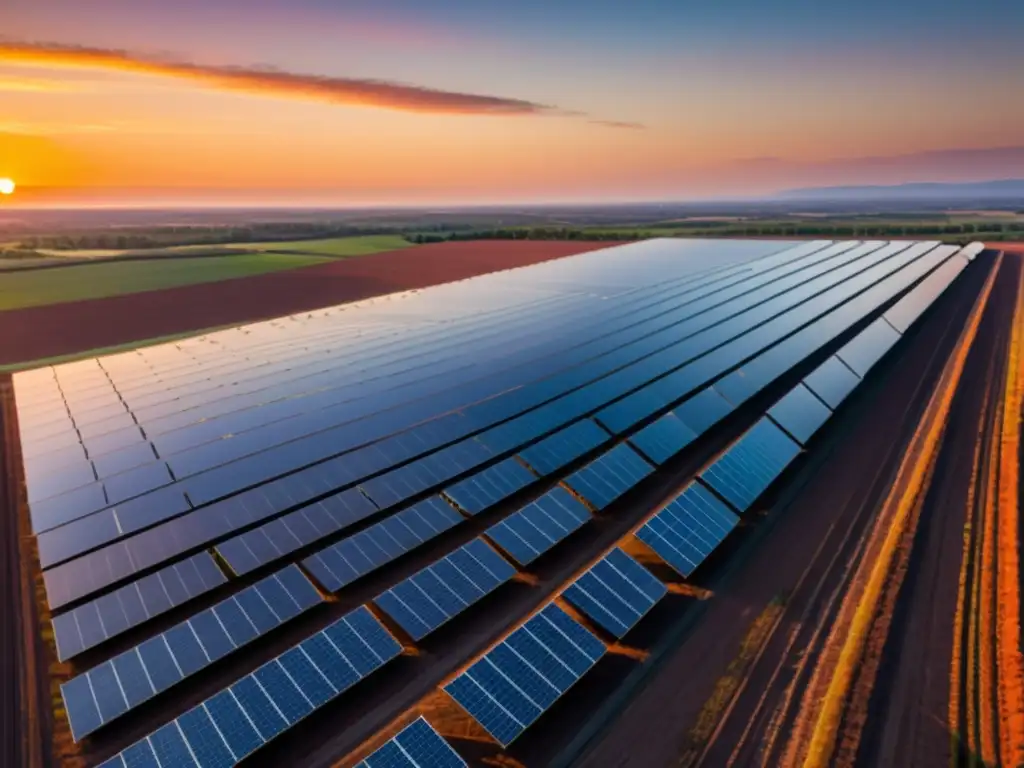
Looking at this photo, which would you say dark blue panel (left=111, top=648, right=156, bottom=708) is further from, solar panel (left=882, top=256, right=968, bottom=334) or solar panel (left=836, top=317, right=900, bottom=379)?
solar panel (left=882, top=256, right=968, bottom=334)

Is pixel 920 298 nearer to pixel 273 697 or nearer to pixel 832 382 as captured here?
pixel 832 382

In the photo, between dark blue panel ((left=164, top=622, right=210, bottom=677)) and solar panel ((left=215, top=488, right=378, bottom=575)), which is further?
solar panel ((left=215, top=488, right=378, bottom=575))

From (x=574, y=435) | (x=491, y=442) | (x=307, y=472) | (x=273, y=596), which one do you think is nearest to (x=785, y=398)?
(x=574, y=435)

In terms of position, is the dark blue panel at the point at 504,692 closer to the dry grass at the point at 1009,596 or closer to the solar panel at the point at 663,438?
the dry grass at the point at 1009,596

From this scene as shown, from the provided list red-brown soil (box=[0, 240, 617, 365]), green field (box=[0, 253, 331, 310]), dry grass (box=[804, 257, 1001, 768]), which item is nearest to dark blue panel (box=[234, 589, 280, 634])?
dry grass (box=[804, 257, 1001, 768])

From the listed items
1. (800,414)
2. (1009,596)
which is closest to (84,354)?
(800,414)
